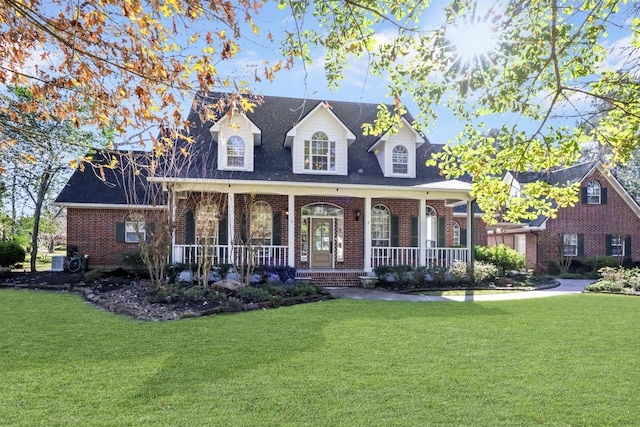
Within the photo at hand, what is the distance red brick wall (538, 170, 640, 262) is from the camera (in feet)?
73.4

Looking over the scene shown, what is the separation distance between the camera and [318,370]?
195 inches

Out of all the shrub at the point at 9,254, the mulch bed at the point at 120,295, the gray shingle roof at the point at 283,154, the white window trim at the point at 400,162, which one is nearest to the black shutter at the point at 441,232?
the gray shingle roof at the point at 283,154

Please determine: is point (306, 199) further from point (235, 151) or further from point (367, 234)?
point (235, 151)

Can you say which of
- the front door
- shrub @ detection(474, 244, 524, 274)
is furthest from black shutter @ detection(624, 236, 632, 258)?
the front door

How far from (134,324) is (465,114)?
6.42 m

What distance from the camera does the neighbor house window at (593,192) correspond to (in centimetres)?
2272

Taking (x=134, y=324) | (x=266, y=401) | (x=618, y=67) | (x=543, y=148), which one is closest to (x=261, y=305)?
(x=134, y=324)

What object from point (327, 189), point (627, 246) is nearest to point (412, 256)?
point (327, 189)

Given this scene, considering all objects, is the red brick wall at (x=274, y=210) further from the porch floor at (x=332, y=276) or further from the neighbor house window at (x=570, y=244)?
the neighbor house window at (x=570, y=244)

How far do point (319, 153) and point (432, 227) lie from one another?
565cm

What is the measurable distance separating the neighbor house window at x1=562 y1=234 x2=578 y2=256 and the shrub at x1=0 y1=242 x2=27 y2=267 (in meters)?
26.3

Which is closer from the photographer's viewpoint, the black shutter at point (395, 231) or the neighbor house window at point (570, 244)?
the black shutter at point (395, 231)

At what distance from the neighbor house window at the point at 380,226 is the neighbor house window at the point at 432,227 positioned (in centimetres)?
183

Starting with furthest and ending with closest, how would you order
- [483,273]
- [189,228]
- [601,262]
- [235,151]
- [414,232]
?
[601,262]
[414,232]
[235,151]
[189,228]
[483,273]
